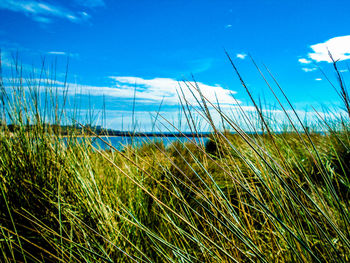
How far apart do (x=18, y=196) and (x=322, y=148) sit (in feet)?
9.50

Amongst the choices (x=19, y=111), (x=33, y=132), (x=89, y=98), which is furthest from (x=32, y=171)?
(x=89, y=98)

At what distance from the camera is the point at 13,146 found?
1.43 metres

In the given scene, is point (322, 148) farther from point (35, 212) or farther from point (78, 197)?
point (35, 212)

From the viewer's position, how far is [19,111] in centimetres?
152

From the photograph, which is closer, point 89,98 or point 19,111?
point 19,111

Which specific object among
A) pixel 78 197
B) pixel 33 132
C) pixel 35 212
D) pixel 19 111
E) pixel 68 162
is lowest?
pixel 35 212

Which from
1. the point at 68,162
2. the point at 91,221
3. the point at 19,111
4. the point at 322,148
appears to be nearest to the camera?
the point at 91,221

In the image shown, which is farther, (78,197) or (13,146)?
(13,146)

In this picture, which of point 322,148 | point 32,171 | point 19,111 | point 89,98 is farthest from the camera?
point 322,148

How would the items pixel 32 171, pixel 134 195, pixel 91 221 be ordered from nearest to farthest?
pixel 91 221
pixel 32 171
pixel 134 195

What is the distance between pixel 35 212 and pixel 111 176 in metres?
0.47

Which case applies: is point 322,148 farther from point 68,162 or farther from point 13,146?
point 13,146

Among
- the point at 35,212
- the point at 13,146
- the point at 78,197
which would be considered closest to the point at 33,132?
the point at 13,146

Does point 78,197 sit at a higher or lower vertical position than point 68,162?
lower
